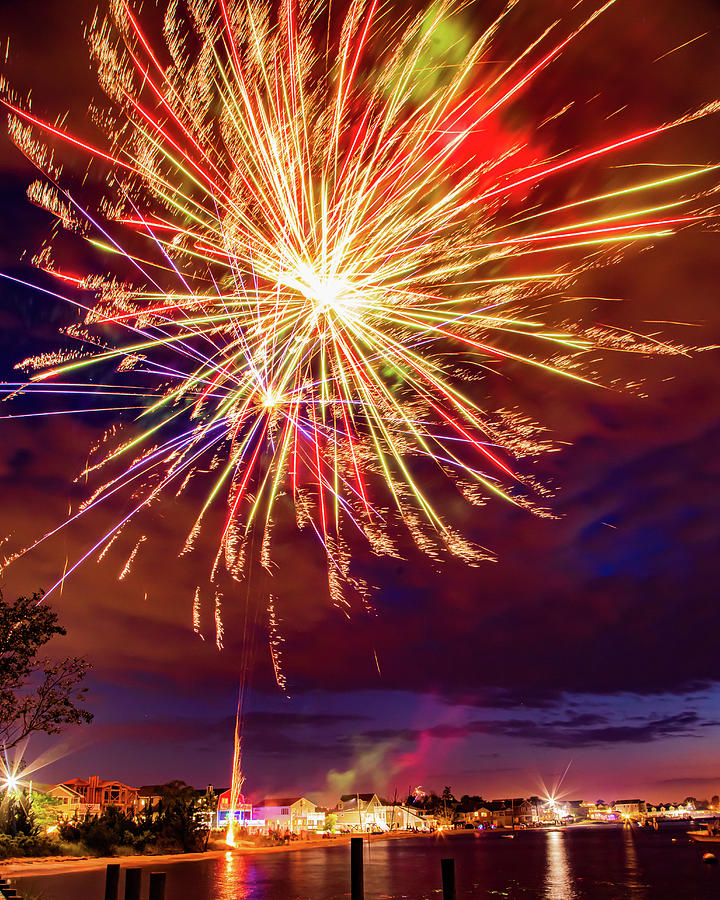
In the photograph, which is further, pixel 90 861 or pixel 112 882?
pixel 90 861

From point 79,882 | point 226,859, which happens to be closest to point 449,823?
point 226,859

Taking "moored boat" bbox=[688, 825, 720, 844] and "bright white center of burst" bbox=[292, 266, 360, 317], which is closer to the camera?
"bright white center of burst" bbox=[292, 266, 360, 317]

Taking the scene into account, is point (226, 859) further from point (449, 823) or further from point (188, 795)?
point (449, 823)

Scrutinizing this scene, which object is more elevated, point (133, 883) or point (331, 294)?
point (331, 294)

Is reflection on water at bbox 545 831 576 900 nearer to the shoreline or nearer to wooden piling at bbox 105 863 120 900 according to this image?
the shoreline

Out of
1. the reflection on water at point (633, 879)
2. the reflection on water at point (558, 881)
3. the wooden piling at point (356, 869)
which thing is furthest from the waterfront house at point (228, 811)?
the wooden piling at point (356, 869)

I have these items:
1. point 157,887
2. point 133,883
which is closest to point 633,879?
point 133,883

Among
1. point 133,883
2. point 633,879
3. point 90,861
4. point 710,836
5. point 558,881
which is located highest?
point 133,883

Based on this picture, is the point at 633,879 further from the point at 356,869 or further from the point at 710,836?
the point at 710,836

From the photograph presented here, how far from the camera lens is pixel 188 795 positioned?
185 feet

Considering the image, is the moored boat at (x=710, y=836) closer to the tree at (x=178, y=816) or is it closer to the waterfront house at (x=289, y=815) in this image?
the waterfront house at (x=289, y=815)

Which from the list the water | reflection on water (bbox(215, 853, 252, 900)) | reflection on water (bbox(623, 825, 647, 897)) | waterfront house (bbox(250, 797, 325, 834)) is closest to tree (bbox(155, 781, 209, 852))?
the water

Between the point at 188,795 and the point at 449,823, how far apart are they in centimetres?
16440

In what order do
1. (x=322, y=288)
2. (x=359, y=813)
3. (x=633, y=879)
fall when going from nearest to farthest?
(x=322, y=288) < (x=633, y=879) < (x=359, y=813)
